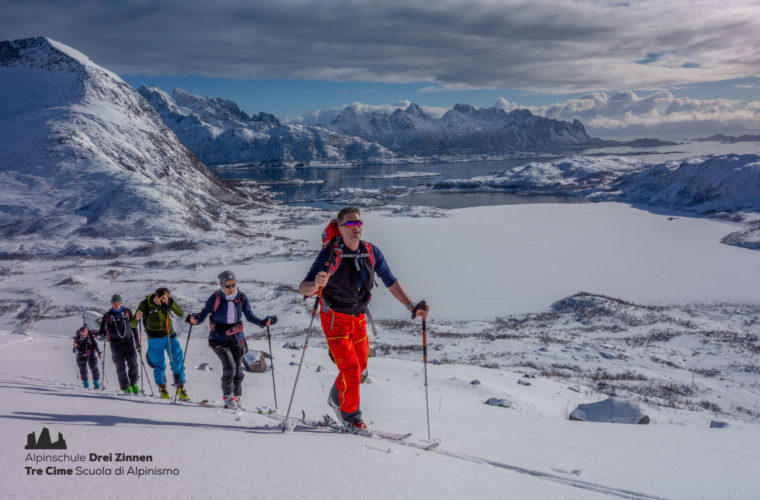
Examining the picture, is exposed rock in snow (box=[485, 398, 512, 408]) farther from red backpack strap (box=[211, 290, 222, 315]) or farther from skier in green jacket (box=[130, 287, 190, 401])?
skier in green jacket (box=[130, 287, 190, 401])

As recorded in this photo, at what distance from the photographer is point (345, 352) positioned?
509 cm

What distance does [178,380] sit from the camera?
7.60m

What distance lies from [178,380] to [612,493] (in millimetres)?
7085

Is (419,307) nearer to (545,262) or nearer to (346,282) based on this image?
(346,282)

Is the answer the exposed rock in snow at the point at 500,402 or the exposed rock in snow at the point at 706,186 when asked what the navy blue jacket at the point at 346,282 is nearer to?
the exposed rock in snow at the point at 500,402

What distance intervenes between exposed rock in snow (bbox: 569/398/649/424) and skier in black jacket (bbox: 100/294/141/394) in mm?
9332

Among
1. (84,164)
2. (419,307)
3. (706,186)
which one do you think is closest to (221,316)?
(419,307)

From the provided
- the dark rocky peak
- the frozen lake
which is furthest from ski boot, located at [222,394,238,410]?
the dark rocky peak

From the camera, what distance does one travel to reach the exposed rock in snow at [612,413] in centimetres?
767

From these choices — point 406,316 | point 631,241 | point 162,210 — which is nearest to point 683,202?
point 631,241

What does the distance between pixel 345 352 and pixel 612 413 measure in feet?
19.6

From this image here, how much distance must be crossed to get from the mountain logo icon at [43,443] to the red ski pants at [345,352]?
2654 millimetres

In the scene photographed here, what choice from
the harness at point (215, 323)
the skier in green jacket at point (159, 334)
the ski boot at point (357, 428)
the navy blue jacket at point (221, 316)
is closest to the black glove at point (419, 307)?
the ski boot at point (357, 428)

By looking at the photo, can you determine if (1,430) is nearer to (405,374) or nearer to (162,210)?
(405,374)
